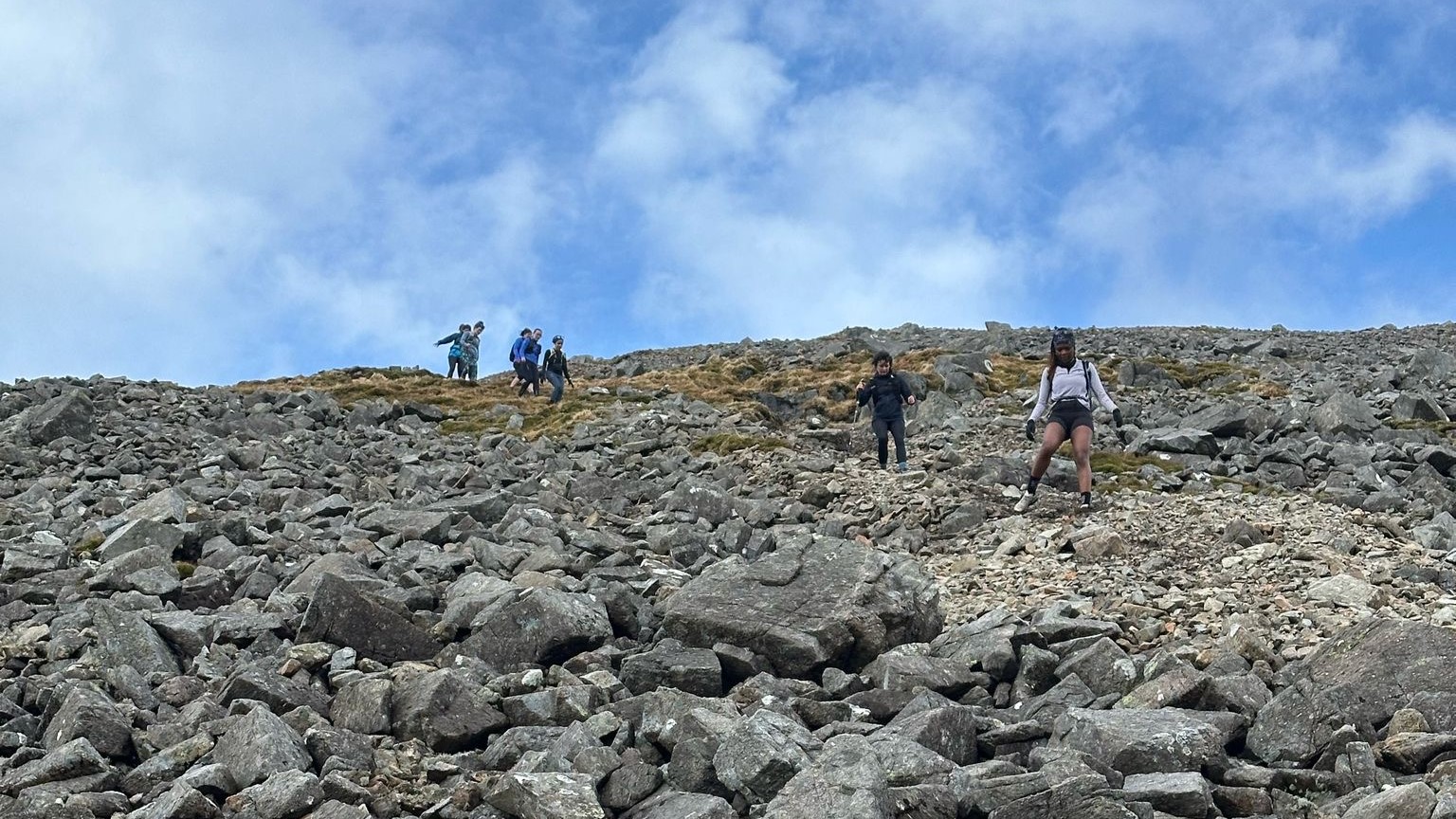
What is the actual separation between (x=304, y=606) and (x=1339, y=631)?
10712mm

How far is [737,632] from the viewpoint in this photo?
1180cm

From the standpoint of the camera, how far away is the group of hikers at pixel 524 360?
39.1 metres

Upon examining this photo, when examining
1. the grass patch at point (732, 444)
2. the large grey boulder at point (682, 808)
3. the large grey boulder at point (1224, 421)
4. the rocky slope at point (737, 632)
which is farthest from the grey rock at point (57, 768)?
the large grey boulder at point (1224, 421)

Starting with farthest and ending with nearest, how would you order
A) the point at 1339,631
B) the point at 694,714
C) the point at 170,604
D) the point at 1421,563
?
1. the point at 1421,563
2. the point at 170,604
3. the point at 1339,631
4. the point at 694,714

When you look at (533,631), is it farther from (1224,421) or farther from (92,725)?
(1224,421)

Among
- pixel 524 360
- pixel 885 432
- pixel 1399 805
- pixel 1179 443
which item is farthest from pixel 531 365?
pixel 1399 805

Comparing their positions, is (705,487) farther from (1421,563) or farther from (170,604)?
(1421,563)

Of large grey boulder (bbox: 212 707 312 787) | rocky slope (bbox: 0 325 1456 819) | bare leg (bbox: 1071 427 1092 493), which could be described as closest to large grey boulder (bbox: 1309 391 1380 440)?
rocky slope (bbox: 0 325 1456 819)

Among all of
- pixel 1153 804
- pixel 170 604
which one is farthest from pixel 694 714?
pixel 170 604

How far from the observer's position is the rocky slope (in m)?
8.62

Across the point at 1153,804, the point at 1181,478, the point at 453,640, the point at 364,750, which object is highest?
the point at 1181,478

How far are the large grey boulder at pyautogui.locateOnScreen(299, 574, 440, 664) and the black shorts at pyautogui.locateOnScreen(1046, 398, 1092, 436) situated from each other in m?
10.6

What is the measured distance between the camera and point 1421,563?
48.0 feet

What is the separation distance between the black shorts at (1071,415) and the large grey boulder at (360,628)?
34.9 ft
